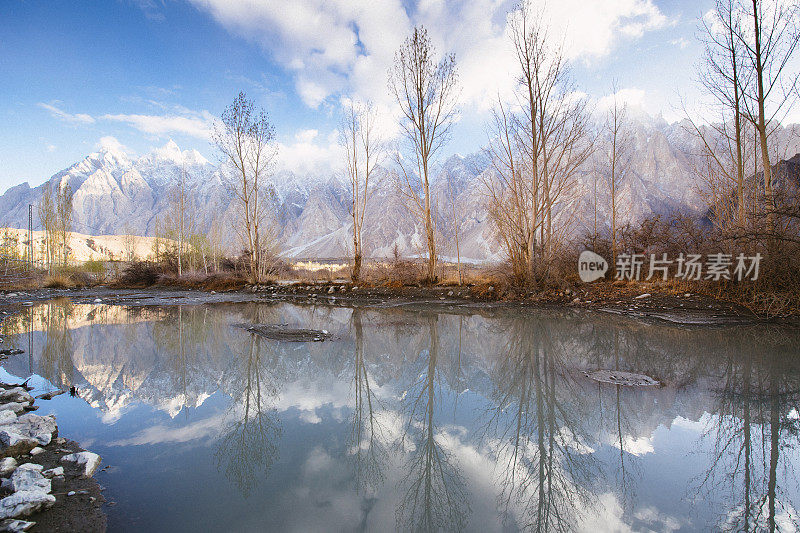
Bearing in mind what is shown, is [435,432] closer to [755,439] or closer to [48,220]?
[755,439]

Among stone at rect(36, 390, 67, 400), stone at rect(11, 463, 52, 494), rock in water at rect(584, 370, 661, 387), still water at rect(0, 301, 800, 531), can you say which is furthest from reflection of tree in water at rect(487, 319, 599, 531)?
stone at rect(36, 390, 67, 400)

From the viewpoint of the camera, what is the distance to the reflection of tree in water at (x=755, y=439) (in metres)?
2.06

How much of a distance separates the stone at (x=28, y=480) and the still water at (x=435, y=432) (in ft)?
1.15

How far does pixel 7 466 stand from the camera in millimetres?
2322

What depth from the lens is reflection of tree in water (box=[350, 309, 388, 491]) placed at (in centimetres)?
239

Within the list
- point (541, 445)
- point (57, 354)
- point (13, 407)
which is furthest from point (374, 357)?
point (57, 354)

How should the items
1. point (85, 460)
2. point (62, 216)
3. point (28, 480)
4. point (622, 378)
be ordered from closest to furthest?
point (28, 480) < point (85, 460) < point (622, 378) < point (62, 216)

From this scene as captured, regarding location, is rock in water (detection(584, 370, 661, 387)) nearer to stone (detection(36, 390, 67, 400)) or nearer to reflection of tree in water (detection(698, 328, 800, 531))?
reflection of tree in water (detection(698, 328, 800, 531))

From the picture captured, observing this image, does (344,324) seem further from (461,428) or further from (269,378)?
(461,428)

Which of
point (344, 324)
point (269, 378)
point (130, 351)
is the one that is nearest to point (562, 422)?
point (269, 378)

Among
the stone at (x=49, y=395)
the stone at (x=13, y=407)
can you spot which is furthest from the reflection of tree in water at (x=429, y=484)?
the stone at (x=49, y=395)

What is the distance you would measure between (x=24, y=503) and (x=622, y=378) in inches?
214

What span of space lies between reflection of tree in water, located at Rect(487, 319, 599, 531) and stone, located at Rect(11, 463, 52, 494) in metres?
2.76

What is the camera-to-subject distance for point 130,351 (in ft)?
20.2
